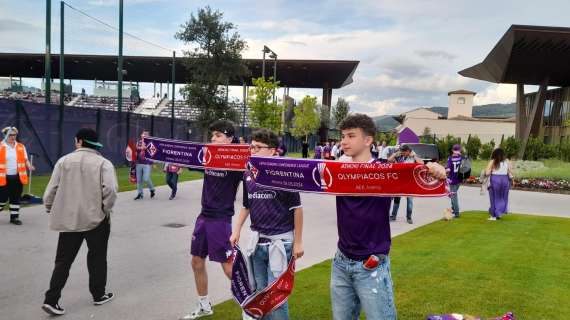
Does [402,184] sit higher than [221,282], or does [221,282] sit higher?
[402,184]

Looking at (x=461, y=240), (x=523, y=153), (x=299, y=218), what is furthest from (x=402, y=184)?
(x=523, y=153)

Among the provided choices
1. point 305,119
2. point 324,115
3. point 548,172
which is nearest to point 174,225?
point 548,172

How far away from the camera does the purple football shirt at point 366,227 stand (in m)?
3.18

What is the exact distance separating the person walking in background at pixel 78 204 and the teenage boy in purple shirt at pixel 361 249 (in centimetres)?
305

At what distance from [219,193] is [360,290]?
2075mm

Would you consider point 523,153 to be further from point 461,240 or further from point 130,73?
point 130,73

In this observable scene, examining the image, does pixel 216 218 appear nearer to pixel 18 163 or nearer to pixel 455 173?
pixel 18 163

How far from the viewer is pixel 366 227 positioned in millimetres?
3182

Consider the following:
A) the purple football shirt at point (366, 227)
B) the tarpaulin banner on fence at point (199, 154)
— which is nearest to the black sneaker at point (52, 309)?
the tarpaulin banner on fence at point (199, 154)

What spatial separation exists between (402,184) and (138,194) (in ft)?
38.0

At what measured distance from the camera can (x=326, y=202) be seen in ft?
49.4

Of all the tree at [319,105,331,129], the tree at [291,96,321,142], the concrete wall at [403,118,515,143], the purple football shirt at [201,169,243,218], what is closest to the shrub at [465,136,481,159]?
the tree at [291,96,321,142]

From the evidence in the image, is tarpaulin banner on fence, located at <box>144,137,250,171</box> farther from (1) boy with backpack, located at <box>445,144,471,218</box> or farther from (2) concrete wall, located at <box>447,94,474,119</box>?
(2) concrete wall, located at <box>447,94,474,119</box>

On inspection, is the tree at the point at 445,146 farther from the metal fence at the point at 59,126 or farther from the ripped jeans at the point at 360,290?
the ripped jeans at the point at 360,290
